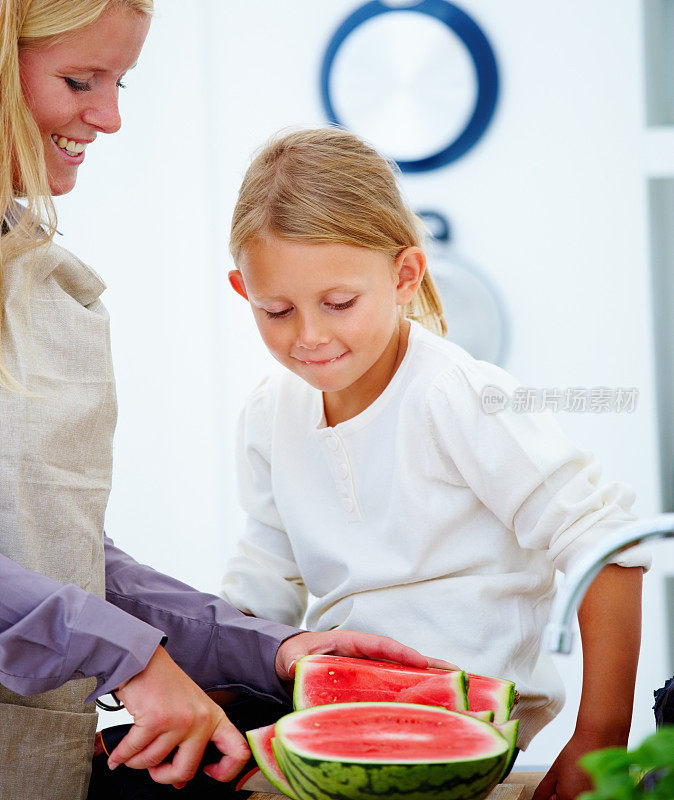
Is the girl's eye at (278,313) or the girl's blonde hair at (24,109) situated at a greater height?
the girl's blonde hair at (24,109)

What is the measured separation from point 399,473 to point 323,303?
0.79 ft

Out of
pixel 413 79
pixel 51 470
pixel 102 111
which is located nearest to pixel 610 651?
pixel 51 470

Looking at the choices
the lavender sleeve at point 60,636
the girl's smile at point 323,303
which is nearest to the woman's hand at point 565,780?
the lavender sleeve at point 60,636

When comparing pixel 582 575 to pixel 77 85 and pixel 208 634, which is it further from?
pixel 77 85

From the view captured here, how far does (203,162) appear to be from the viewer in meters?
2.63

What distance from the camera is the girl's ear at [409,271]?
122 cm

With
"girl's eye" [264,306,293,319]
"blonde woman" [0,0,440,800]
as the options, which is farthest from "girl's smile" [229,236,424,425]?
"blonde woman" [0,0,440,800]

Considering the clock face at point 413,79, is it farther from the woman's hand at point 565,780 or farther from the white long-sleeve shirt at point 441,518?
the woman's hand at point 565,780

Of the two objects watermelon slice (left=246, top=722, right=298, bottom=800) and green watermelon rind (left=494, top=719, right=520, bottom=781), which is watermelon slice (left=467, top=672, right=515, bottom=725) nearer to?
green watermelon rind (left=494, top=719, right=520, bottom=781)

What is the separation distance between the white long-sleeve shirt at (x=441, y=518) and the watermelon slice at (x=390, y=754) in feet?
1.03

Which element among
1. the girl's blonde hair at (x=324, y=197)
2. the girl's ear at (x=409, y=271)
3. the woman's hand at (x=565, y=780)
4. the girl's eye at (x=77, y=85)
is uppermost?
the girl's eye at (x=77, y=85)

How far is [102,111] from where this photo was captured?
1.09 metres

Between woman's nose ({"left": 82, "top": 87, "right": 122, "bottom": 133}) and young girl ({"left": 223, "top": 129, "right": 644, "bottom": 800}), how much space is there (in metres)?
0.21

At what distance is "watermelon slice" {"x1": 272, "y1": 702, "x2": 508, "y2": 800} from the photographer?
0.68 metres
